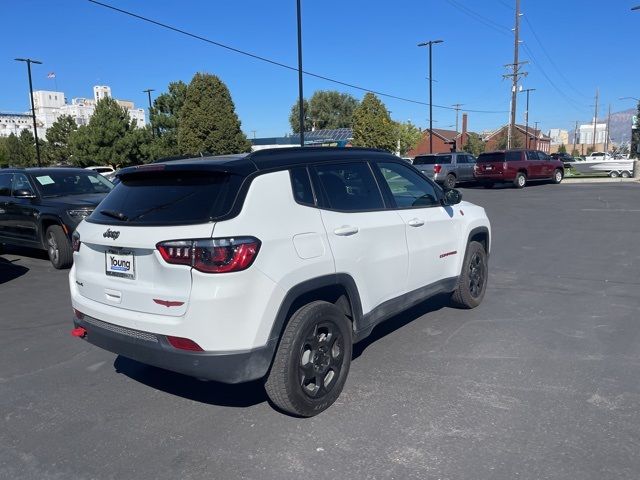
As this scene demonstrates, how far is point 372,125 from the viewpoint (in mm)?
44938

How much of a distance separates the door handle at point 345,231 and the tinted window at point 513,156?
22642 mm

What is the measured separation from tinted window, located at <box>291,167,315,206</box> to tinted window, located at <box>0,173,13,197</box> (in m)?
8.01

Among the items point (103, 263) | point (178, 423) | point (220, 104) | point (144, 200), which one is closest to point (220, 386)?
point (178, 423)

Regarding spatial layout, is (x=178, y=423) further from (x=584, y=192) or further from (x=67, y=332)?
(x=584, y=192)

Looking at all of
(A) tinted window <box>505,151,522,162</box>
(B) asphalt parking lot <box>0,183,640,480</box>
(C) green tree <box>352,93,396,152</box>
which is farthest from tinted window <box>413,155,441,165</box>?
(B) asphalt parking lot <box>0,183,640,480</box>

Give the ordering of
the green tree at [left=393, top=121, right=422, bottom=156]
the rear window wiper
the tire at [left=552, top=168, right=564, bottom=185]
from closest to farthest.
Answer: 1. the rear window wiper
2. the tire at [left=552, top=168, right=564, bottom=185]
3. the green tree at [left=393, top=121, right=422, bottom=156]

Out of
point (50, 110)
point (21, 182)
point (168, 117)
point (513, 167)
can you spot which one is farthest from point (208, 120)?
point (50, 110)

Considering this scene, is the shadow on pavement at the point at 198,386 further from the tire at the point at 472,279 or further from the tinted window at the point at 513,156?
the tinted window at the point at 513,156

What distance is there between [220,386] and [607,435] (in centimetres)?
268

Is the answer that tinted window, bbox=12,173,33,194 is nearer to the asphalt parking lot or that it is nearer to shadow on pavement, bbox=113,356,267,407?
the asphalt parking lot

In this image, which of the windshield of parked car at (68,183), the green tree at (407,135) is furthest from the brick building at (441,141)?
the windshield of parked car at (68,183)

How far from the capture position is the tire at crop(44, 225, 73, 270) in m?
8.55

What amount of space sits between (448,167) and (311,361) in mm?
24024

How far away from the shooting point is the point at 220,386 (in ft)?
13.5
